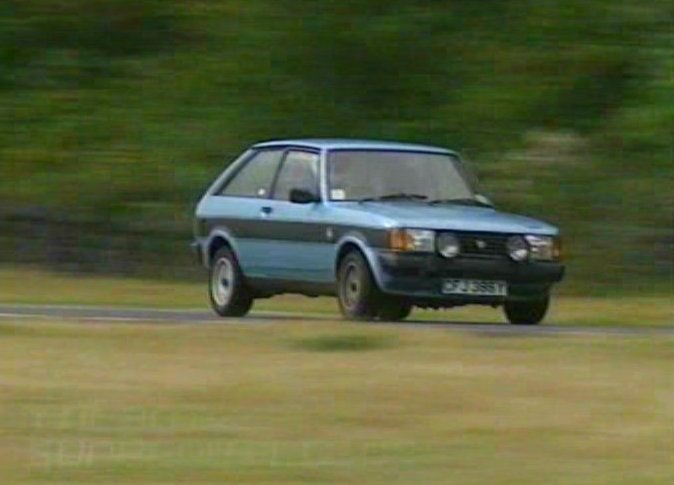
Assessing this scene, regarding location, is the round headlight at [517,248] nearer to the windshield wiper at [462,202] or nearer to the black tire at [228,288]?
the windshield wiper at [462,202]

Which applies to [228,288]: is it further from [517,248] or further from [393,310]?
[517,248]

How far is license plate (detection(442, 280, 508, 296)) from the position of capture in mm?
15781

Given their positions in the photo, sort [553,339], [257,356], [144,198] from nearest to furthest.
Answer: [257,356] → [553,339] → [144,198]

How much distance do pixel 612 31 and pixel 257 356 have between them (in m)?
11.7

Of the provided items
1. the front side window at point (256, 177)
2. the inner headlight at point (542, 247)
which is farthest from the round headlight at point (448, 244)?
the front side window at point (256, 177)

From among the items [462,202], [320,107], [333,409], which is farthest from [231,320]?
[320,107]

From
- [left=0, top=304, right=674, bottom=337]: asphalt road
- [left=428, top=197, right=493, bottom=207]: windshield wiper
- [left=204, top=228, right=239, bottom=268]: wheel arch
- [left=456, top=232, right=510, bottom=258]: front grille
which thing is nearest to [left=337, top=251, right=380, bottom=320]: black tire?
[left=0, top=304, right=674, bottom=337]: asphalt road

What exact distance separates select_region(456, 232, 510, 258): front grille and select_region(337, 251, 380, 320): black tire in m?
0.74

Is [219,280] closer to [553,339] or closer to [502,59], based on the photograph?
[553,339]

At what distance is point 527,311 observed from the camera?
16.6m

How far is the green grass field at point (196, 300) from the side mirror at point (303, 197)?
2169 millimetres

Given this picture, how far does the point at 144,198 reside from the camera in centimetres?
2438

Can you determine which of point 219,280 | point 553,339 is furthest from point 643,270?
point 553,339

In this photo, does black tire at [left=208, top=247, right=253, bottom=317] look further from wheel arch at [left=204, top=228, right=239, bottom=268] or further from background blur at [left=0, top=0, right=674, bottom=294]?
background blur at [left=0, top=0, right=674, bottom=294]
